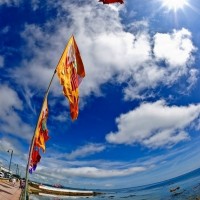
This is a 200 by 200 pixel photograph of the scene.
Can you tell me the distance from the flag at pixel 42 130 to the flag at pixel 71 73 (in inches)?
36.5

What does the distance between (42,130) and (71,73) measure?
92.9 inches

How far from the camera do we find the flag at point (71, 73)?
10.1 meters

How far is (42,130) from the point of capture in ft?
34.6

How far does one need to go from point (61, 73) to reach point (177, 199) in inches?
2294

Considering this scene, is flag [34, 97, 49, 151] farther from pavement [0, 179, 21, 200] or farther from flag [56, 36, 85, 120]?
pavement [0, 179, 21, 200]

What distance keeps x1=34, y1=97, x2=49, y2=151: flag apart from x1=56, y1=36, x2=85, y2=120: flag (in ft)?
3.04

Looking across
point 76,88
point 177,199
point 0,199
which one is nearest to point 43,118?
point 76,88

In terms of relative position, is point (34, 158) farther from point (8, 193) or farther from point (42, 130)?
point (8, 193)

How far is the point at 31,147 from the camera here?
9.66m

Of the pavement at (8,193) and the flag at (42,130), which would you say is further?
the pavement at (8,193)

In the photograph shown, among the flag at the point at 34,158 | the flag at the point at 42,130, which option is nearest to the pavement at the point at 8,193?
the flag at the point at 34,158

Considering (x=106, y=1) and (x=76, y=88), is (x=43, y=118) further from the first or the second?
(x=106, y=1)

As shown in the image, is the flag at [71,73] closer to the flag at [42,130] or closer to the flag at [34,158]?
the flag at [42,130]

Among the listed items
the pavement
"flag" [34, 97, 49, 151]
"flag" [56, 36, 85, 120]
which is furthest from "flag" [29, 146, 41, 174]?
the pavement
